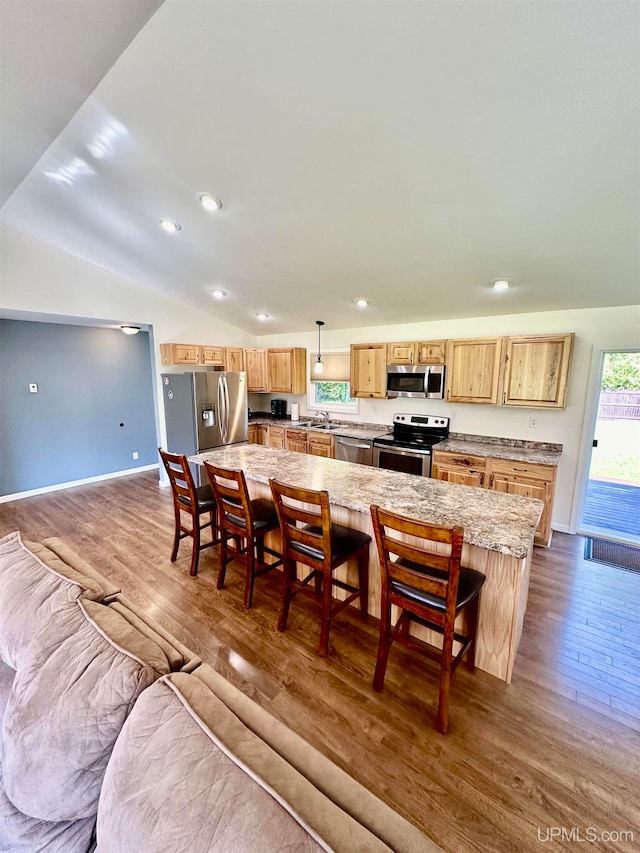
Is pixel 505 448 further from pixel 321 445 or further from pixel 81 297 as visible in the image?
pixel 81 297

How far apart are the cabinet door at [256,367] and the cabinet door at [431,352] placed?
280 centimetres

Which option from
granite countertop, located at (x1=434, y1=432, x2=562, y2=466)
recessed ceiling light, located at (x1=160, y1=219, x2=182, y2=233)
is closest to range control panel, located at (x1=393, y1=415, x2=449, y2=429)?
granite countertop, located at (x1=434, y1=432, x2=562, y2=466)

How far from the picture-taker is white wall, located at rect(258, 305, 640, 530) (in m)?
3.39

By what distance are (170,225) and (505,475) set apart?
4.08 m

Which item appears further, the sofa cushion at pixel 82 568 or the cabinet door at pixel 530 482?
the cabinet door at pixel 530 482

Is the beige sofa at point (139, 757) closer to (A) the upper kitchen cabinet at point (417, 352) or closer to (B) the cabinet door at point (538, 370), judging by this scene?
(B) the cabinet door at point (538, 370)

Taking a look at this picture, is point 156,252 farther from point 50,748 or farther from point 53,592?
point 50,748

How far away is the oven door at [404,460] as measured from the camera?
158 inches

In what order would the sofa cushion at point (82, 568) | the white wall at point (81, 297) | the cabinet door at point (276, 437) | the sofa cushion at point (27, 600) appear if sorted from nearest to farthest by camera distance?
the sofa cushion at point (27, 600) → the sofa cushion at point (82, 568) → the white wall at point (81, 297) → the cabinet door at point (276, 437)

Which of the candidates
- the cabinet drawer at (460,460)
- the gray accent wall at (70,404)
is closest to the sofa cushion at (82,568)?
the cabinet drawer at (460,460)

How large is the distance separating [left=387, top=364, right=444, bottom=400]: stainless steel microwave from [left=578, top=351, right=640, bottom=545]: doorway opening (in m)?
1.58

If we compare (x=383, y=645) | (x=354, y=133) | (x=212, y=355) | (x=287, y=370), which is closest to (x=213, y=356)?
(x=212, y=355)

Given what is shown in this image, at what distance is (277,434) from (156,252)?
3.06 meters
